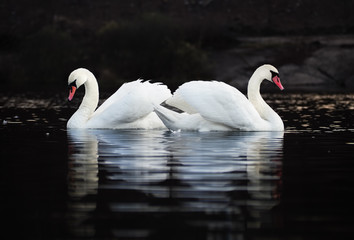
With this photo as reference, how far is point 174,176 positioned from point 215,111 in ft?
18.8

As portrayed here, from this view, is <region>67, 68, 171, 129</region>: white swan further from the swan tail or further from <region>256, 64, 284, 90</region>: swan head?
<region>256, 64, 284, 90</region>: swan head

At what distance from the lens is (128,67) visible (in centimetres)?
5016

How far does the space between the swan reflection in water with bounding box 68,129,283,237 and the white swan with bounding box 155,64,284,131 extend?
16.2 inches

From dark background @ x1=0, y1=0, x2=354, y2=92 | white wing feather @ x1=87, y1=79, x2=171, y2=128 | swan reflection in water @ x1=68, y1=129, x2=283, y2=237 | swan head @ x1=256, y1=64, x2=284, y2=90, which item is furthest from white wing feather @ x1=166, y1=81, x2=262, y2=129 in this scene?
dark background @ x1=0, y1=0, x2=354, y2=92

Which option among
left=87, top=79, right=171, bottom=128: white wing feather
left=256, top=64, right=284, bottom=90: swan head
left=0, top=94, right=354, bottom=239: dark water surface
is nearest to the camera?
left=0, top=94, right=354, bottom=239: dark water surface

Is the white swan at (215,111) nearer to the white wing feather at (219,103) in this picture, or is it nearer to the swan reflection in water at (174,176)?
the white wing feather at (219,103)

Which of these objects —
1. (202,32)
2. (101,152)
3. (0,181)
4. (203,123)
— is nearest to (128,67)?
(202,32)

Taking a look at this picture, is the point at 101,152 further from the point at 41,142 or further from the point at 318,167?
the point at 318,167

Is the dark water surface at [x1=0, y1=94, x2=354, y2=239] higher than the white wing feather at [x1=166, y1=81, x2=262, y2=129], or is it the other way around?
the white wing feather at [x1=166, y1=81, x2=262, y2=129]

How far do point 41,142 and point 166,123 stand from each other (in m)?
2.49

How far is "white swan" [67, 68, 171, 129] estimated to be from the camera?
16.7 metres

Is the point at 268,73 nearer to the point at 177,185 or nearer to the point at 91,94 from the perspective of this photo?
the point at 91,94

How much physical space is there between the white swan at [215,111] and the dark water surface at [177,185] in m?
0.26

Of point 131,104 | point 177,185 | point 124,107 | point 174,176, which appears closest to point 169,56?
point 124,107
